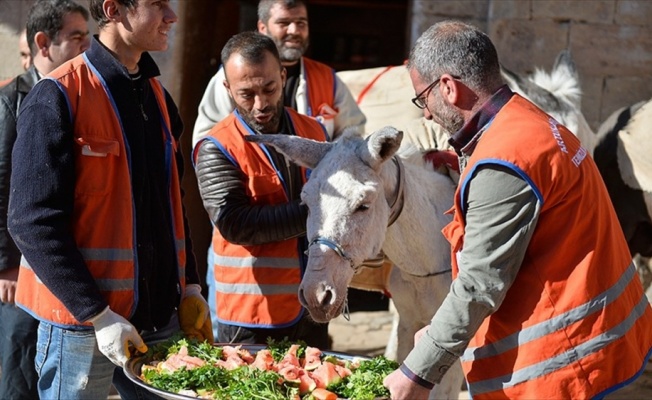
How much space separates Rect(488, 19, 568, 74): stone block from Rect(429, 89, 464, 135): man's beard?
3.85m

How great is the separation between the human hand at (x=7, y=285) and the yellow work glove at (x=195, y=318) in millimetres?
983

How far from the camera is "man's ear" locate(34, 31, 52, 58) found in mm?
4516

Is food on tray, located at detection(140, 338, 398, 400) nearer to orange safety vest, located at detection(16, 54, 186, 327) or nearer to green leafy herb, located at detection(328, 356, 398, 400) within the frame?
green leafy herb, located at detection(328, 356, 398, 400)

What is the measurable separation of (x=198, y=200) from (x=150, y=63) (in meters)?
4.58

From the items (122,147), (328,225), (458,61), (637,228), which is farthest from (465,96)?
(637,228)

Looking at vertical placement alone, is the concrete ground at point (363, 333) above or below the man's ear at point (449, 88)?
below

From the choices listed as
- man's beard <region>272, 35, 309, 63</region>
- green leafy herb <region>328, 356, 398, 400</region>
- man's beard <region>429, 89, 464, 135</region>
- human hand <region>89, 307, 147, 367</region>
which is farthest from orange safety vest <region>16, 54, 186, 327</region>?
man's beard <region>272, 35, 309, 63</region>

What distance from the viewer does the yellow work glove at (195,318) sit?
3.58m

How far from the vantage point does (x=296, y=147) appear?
3.84m

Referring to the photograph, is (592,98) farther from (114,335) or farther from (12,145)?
(114,335)

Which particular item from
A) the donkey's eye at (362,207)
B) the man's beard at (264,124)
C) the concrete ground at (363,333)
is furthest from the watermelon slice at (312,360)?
the concrete ground at (363,333)

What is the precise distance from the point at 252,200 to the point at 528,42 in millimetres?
3348

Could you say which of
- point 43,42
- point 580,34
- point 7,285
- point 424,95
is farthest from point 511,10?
point 7,285

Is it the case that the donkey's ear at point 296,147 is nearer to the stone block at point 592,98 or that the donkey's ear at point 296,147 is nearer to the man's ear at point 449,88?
the man's ear at point 449,88
